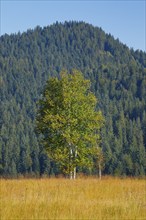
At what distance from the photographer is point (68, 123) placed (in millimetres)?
29031

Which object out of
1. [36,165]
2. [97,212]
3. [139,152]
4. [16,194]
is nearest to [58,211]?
[97,212]

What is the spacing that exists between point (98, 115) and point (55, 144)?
3667 millimetres

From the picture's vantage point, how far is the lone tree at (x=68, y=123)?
1123 inches

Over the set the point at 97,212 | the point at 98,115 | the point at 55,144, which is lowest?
the point at 97,212

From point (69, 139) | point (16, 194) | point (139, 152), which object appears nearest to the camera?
point (16, 194)

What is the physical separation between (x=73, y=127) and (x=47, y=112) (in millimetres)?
2076

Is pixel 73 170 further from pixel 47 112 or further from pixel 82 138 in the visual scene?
pixel 47 112

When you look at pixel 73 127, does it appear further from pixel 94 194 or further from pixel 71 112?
pixel 94 194

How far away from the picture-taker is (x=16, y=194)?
46.8 ft

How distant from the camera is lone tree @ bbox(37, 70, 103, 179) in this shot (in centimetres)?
2852

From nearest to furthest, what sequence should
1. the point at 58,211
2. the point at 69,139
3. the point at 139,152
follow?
the point at 58,211
the point at 69,139
the point at 139,152

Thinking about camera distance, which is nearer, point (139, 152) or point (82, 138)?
point (82, 138)

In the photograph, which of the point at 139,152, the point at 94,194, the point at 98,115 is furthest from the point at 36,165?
the point at 94,194

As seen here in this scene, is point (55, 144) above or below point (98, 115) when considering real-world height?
below
